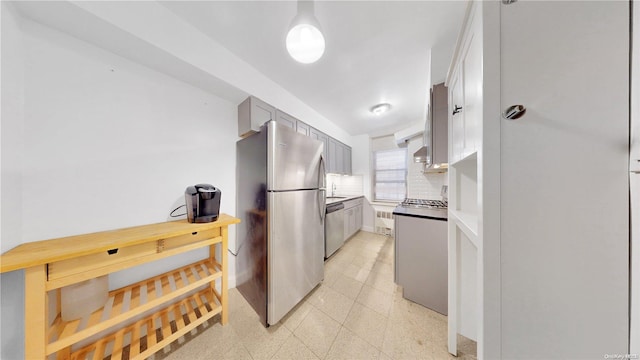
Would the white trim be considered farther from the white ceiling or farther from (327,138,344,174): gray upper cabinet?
(327,138,344,174): gray upper cabinet

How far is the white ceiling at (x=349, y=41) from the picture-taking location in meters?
1.25

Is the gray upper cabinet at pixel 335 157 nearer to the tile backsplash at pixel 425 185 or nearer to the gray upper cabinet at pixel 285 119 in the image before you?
the gray upper cabinet at pixel 285 119

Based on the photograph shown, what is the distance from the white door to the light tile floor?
103 centimetres

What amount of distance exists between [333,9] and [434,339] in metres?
2.71

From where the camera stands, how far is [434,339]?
1.32 m

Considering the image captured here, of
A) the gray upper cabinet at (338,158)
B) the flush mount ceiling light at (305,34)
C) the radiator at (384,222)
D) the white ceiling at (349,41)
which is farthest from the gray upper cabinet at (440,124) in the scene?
the radiator at (384,222)

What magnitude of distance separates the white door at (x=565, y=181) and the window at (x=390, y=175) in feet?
10.8

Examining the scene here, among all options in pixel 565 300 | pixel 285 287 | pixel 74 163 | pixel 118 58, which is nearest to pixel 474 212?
pixel 565 300

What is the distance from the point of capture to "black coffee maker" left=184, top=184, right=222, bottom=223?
1332mm

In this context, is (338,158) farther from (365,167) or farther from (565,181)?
(565,181)

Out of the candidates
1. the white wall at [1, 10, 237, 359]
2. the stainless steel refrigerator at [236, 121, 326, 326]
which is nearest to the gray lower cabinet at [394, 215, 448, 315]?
the stainless steel refrigerator at [236, 121, 326, 326]

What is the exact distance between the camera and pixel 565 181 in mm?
544

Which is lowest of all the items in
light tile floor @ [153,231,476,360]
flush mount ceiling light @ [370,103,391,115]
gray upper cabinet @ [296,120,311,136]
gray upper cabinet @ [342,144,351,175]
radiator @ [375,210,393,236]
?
light tile floor @ [153,231,476,360]

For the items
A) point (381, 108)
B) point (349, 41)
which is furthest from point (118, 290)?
point (381, 108)
